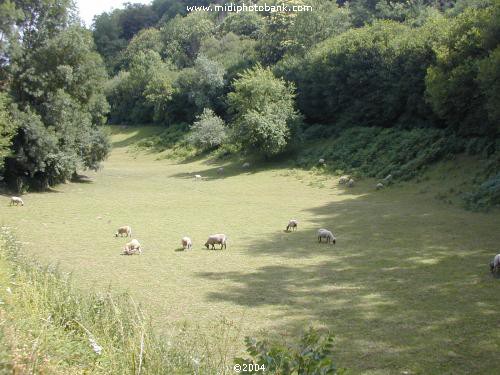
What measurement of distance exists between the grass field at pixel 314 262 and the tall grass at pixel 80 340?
8.51 feet

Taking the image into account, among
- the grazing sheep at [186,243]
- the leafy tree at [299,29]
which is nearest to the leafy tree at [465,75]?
the grazing sheep at [186,243]

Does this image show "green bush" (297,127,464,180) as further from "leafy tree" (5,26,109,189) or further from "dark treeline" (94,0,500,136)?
"leafy tree" (5,26,109,189)

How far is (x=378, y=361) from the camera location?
7.16 meters

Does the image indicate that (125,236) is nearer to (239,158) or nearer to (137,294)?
(137,294)

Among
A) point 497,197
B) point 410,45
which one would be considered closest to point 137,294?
point 497,197

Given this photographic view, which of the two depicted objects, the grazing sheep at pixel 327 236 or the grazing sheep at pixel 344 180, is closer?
the grazing sheep at pixel 327 236

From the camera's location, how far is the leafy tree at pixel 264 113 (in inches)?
1406

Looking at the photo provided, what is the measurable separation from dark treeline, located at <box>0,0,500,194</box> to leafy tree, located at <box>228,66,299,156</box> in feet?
0.28

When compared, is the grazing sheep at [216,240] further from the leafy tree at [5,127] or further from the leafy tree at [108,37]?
the leafy tree at [108,37]

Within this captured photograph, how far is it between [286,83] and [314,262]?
32.3 m

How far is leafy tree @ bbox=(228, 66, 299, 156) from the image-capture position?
1406 inches

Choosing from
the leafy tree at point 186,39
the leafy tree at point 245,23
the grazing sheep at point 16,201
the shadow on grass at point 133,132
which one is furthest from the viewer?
the leafy tree at point 186,39

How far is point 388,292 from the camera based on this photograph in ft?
34.4

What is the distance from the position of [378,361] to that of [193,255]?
8.10 m
